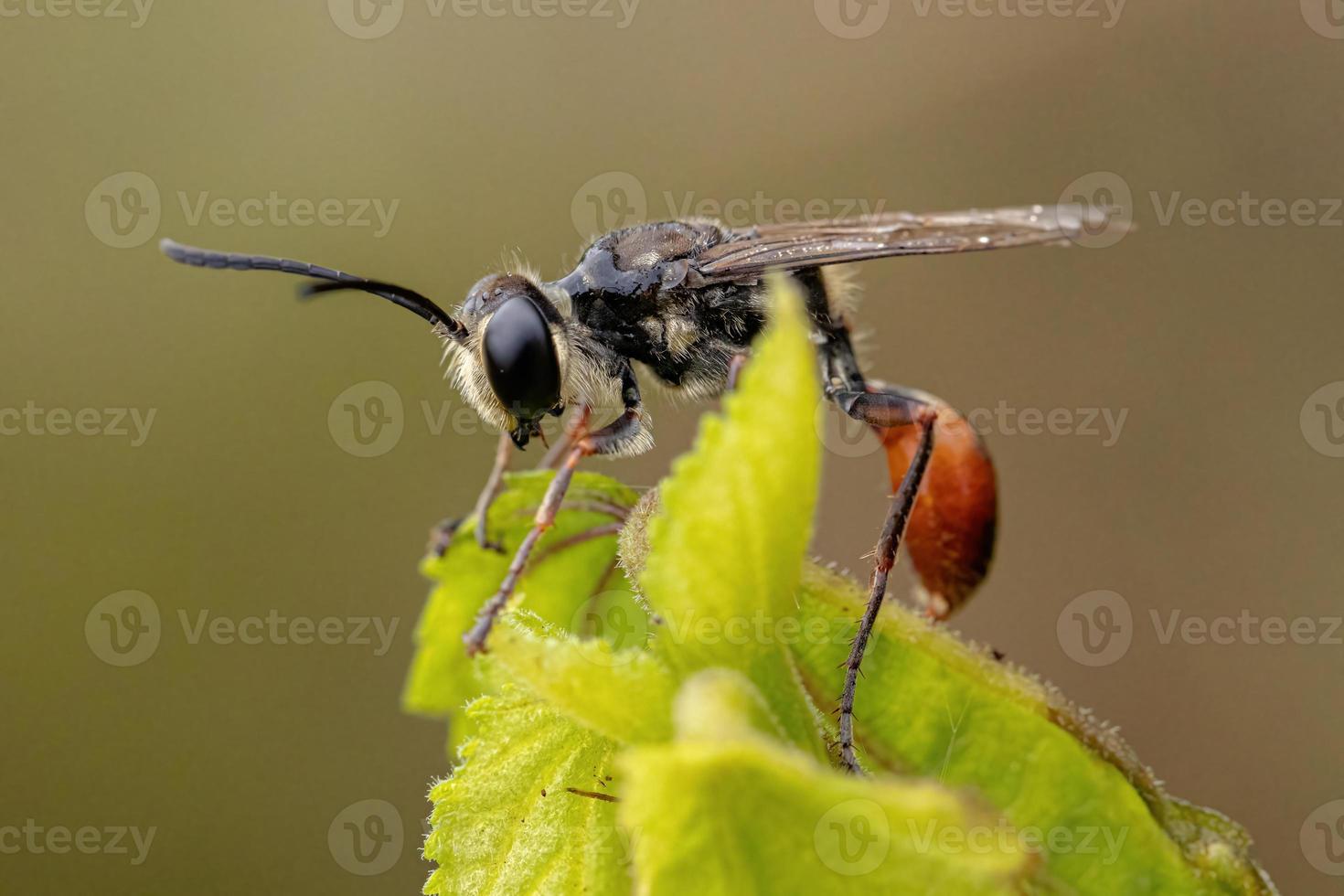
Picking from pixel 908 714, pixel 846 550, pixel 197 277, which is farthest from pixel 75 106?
pixel 908 714
